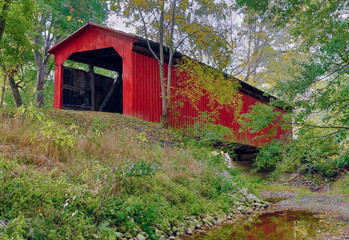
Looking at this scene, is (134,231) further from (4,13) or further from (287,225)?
(4,13)

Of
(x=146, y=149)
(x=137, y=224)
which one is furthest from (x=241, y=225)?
(x=146, y=149)

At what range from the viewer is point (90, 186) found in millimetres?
4035

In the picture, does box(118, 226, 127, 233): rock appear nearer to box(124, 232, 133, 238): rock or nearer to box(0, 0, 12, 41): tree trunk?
box(124, 232, 133, 238): rock

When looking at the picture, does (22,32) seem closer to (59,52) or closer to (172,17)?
(59,52)

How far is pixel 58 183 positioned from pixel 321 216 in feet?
16.4

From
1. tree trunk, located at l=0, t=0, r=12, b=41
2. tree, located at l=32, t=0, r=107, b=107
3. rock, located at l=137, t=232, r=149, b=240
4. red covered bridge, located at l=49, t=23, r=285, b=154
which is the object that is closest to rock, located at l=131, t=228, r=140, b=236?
rock, located at l=137, t=232, r=149, b=240

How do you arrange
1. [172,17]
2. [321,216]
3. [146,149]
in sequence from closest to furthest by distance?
[321,216] < [146,149] < [172,17]

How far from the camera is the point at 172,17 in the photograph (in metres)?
10.8

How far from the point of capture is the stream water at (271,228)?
4152 millimetres

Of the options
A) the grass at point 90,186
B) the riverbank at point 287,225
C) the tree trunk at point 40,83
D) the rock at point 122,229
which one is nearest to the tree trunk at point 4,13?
the grass at point 90,186

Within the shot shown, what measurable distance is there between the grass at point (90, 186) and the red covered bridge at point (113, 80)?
12.3 ft

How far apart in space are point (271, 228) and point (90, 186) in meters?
2.91

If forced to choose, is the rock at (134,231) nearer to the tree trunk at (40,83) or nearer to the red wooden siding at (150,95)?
the red wooden siding at (150,95)

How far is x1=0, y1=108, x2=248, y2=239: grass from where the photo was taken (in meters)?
3.10
